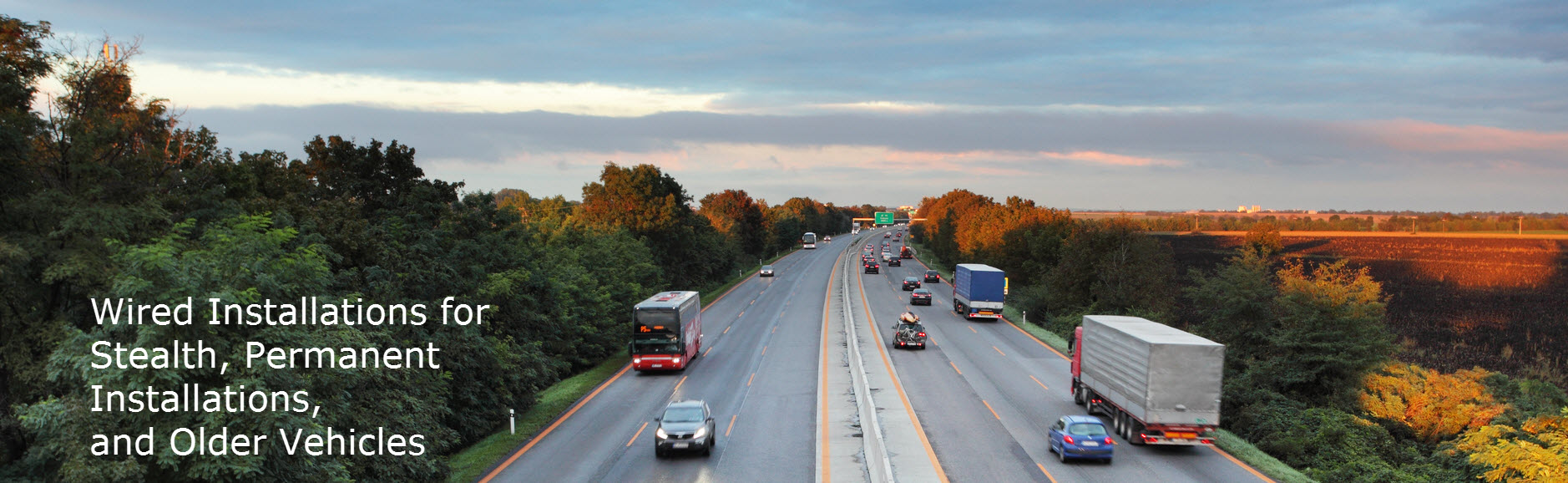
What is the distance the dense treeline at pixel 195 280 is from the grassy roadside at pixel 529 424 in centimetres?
76

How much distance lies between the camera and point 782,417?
2664cm

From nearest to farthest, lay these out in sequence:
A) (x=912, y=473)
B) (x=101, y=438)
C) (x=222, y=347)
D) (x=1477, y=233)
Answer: (x=101, y=438)
(x=222, y=347)
(x=912, y=473)
(x=1477, y=233)

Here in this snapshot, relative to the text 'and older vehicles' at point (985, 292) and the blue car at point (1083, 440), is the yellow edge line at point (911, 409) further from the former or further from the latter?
the text 'and older vehicles' at point (985, 292)

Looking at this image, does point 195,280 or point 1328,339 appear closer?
point 195,280

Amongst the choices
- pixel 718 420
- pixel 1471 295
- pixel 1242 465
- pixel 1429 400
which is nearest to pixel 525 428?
pixel 718 420

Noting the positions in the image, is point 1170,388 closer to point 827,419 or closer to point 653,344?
point 827,419

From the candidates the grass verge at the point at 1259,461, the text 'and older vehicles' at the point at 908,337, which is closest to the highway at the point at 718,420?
the text 'and older vehicles' at the point at 908,337

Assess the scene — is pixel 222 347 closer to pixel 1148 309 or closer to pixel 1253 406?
pixel 1253 406

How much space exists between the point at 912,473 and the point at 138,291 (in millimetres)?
15769

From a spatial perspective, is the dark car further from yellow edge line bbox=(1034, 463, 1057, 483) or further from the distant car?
the distant car

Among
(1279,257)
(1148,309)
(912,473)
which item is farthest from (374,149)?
(1279,257)

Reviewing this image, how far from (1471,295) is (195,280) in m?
98.4

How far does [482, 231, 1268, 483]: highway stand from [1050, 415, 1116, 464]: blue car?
1.18ft

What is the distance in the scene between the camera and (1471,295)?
7569 centimetres
